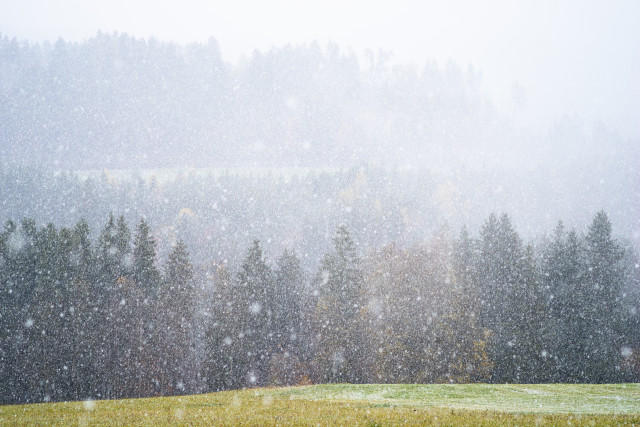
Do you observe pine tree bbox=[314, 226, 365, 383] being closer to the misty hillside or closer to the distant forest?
the distant forest

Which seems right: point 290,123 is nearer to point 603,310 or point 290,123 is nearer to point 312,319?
point 312,319

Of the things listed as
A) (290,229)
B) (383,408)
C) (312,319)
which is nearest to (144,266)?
(312,319)

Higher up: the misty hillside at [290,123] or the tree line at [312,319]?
the misty hillside at [290,123]

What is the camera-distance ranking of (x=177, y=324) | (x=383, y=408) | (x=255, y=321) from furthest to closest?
(x=177, y=324) → (x=255, y=321) → (x=383, y=408)

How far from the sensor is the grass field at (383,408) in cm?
1580

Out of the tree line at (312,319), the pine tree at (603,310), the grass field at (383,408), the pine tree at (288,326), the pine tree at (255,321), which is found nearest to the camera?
the grass field at (383,408)

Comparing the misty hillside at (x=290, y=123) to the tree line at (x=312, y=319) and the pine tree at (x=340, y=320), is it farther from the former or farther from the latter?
the pine tree at (x=340, y=320)

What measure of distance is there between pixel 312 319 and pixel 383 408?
101 feet

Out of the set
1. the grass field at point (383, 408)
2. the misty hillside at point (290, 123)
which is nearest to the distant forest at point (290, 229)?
the misty hillside at point (290, 123)

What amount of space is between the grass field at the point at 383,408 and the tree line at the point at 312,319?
11650 millimetres

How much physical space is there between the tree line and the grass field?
38.2ft

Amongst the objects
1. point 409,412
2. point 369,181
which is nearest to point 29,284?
point 409,412

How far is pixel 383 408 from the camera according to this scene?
64.0ft

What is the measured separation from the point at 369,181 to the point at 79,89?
108442 millimetres
